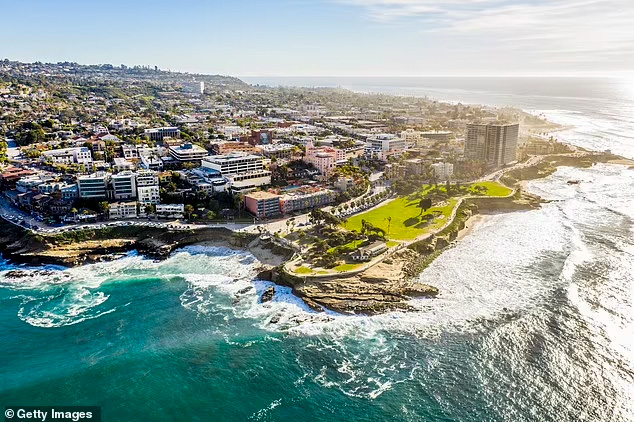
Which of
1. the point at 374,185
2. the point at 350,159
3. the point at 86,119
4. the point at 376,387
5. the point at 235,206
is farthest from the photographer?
the point at 86,119

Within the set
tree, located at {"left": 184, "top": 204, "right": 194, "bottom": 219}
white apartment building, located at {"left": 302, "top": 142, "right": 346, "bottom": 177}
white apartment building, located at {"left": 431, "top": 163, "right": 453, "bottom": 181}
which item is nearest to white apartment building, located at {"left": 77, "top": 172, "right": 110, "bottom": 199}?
tree, located at {"left": 184, "top": 204, "right": 194, "bottom": 219}

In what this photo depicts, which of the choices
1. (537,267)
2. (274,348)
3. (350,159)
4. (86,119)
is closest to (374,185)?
(350,159)

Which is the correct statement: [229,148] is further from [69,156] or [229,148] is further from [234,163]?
[69,156]

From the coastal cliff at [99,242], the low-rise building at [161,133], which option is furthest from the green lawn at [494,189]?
the low-rise building at [161,133]

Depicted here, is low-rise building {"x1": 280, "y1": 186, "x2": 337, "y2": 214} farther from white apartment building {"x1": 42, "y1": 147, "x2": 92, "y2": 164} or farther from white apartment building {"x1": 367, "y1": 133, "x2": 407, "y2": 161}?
white apartment building {"x1": 42, "y1": 147, "x2": 92, "y2": 164}

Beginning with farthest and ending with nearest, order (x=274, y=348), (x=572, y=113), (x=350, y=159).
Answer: (x=572, y=113) → (x=350, y=159) → (x=274, y=348)

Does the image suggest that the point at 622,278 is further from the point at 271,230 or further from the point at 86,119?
the point at 86,119
